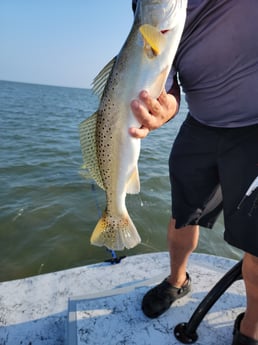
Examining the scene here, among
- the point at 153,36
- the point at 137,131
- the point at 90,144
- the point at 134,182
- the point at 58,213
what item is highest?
the point at 153,36

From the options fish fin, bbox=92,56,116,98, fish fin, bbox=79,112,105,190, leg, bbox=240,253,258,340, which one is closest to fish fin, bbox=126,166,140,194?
fish fin, bbox=79,112,105,190

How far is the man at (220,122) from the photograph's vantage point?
1.62 metres

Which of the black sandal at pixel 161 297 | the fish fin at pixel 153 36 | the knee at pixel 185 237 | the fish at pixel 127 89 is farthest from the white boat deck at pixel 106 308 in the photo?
the fish fin at pixel 153 36

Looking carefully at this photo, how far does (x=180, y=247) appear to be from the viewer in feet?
7.75

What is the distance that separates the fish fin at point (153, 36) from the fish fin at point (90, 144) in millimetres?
426

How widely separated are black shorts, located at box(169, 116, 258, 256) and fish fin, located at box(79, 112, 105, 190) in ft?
2.29

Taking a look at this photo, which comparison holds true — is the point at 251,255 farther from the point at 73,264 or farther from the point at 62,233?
the point at 62,233

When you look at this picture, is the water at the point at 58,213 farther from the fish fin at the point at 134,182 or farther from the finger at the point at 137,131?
the finger at the point at 137,131

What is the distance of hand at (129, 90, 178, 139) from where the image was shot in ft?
4.50

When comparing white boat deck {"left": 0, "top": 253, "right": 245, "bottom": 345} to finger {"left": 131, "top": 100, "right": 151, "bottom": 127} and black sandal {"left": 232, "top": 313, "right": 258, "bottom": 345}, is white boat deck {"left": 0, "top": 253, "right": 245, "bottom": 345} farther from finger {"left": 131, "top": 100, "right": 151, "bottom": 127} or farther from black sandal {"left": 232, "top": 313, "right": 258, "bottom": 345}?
finger {"left": 131, "top": 100, "right": 151, "bottom": 127}

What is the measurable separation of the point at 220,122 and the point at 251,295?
1006 millimetres

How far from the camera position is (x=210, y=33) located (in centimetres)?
171

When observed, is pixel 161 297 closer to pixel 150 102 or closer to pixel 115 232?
pixel 115 232

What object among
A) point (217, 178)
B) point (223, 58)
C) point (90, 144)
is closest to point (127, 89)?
point (90, 144)
